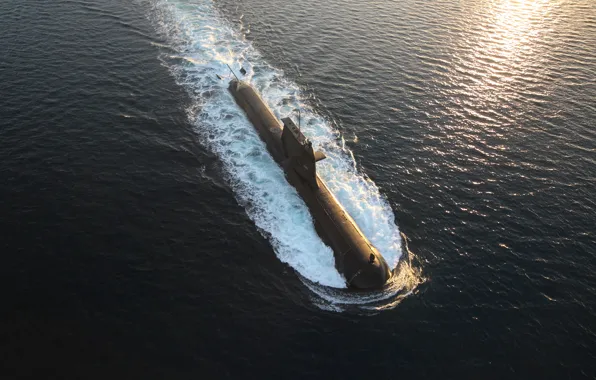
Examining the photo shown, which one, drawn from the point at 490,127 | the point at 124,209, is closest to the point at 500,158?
the point at 490,127

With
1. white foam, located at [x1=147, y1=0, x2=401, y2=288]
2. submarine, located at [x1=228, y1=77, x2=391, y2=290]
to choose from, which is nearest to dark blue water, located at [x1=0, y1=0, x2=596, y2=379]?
white foam, located at [x1=147, y1=0, x2=401, y2=288]

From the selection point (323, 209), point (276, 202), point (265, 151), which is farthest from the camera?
point (265, 151)

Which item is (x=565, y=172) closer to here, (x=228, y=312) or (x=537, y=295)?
(x=537, y=295)

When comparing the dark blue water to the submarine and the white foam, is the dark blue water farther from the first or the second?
the submarine

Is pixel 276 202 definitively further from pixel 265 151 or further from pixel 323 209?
pixel 265 151

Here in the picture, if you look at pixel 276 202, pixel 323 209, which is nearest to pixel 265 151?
pixel 276 202

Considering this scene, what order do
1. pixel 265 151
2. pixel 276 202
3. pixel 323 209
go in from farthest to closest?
pixel 265 151 → pixel 276 202 → pixel 323 209
